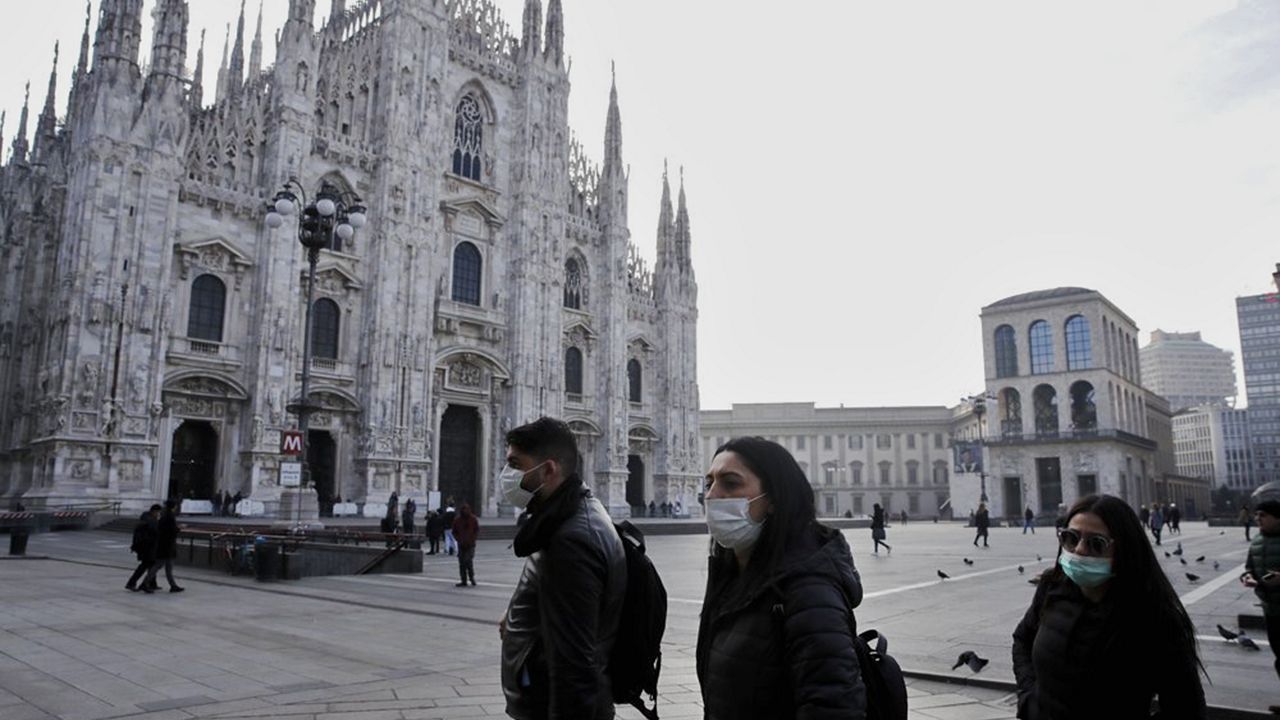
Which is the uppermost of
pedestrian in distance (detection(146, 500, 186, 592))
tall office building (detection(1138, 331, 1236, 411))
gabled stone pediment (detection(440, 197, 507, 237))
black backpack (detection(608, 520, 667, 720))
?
tall office building (detection(1138, 331, 1236, 411))

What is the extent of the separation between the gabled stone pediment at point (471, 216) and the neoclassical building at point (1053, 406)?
1704 inches

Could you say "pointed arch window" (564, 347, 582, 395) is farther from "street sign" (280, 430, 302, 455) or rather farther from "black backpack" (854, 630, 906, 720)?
"black backpack" (854, 630, 906, 720)

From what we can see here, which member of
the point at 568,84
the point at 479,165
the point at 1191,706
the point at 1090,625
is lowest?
the point at 1191,706

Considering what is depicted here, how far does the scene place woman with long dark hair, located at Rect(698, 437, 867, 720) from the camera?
222cm

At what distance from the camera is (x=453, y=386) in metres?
36.5

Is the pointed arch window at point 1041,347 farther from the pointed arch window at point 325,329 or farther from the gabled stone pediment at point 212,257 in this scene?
the gabled stone pediment at point 212,257

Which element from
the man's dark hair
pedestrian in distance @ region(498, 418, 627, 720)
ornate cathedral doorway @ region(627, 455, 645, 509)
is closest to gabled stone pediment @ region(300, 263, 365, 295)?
ornate cathedral doorway @ region(627, 455, 645, 509)

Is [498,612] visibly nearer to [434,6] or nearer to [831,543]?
[831,543]

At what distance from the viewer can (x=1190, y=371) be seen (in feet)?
537

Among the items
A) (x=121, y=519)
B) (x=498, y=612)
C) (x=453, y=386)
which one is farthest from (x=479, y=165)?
(x=498, y=612)

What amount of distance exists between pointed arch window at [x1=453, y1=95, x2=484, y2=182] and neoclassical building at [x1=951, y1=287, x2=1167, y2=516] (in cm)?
4429

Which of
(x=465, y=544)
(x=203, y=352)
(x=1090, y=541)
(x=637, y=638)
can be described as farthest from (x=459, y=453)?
(x=1090, y=541)

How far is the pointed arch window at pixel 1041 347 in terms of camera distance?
66625 millimetres

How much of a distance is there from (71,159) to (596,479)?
25094mm
